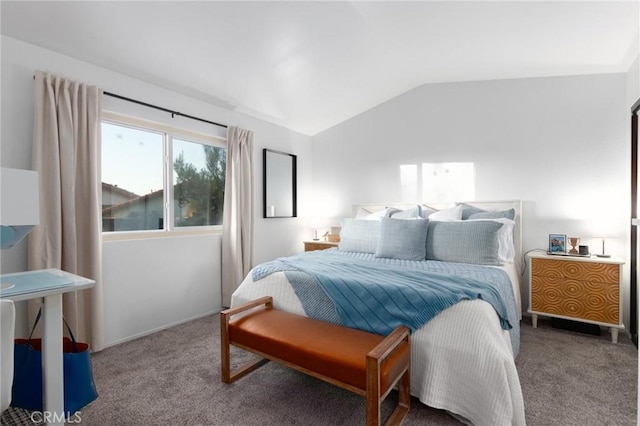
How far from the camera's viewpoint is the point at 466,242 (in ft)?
8.58

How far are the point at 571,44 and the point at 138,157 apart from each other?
12.9 ft

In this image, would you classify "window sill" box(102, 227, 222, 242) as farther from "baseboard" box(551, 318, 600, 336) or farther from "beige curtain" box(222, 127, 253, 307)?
"baseboard" box(551, 318, 600, 336)

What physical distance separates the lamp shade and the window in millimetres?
1578

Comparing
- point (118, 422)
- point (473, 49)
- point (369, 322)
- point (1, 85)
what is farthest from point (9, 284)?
point (473, 49)

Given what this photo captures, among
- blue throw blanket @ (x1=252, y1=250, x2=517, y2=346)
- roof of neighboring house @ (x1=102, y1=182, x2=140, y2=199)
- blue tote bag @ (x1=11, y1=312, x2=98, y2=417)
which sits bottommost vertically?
blue tote bag @ (x1=11, y1=312, x2=98, y2=417)

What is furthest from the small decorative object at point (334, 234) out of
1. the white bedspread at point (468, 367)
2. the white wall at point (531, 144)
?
the white bedspread at point (468, 367)

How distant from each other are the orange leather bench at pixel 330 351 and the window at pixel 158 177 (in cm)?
152

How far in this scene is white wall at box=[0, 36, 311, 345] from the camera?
2.10m

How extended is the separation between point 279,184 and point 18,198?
311 centimetres

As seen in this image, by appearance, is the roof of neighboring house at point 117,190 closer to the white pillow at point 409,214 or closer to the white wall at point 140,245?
the white wall at point 140,245

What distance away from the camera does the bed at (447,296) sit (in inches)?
58.2

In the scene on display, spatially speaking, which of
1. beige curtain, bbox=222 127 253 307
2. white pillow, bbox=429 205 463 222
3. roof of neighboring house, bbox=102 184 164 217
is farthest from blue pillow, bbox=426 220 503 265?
roof of neighboring house, bbox=102 184 164 217

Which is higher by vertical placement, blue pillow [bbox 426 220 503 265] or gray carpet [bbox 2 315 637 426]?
blue pillow [bbox 426 220 503 265]

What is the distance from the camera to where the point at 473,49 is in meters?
2.80
